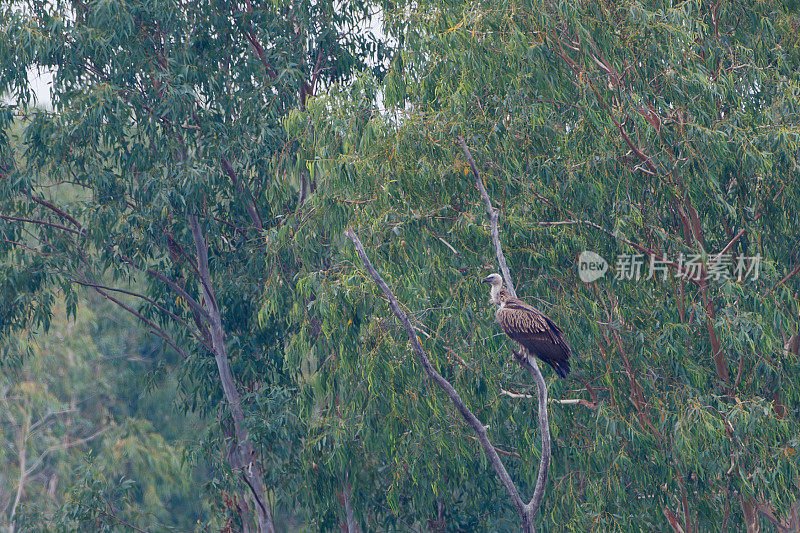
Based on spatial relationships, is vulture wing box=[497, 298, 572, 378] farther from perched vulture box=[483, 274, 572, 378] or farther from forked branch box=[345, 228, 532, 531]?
forked branch box=[345, 228, 532, 531]

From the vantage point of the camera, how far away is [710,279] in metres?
7.73

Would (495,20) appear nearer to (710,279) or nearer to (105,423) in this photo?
(710,279)

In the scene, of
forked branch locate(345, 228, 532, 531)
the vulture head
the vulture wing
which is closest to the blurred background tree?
the vulture head

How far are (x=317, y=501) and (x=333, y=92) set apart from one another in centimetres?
385

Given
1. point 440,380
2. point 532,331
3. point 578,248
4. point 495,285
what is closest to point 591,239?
point 578,248

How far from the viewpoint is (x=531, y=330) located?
252 inches

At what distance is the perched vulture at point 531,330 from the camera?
252 inches

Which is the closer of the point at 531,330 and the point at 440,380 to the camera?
the point at 440,380

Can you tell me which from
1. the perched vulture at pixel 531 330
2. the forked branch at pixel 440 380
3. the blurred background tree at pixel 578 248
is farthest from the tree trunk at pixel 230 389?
the forked branch at pixel 440 380

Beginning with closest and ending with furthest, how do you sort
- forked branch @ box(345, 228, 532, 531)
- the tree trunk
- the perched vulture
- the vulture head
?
forked branch @ box(345, 228, 532, 531)
the perched vulture
the vulture head
the tree trunk

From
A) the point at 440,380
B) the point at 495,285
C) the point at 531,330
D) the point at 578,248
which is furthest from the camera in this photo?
the point at 578,248

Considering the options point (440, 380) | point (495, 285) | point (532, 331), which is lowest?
point (532, 331)

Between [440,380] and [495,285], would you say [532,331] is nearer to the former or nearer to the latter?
[495,285]

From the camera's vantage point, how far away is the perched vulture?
6.39m
